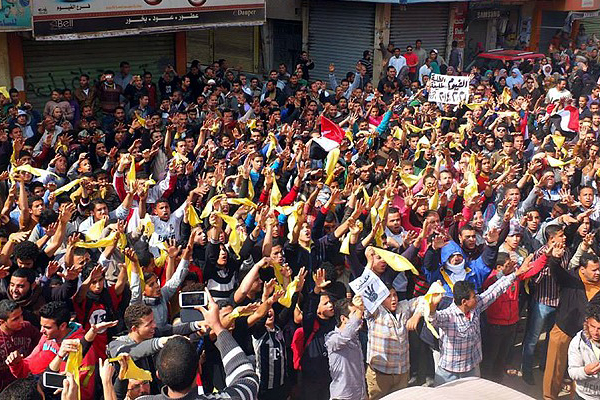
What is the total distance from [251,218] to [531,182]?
3.47m

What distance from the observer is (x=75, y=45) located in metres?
15.9

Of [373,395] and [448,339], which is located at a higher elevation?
[448,339]

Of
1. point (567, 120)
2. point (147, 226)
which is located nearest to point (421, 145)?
point (567, 120)

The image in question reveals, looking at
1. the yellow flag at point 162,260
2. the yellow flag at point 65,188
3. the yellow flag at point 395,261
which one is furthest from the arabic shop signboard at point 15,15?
the yellow flag at point 395,261

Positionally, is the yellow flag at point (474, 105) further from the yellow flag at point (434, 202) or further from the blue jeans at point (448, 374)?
the blue jeans at point (448, 374)

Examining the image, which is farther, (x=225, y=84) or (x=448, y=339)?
(x=225, y=84)

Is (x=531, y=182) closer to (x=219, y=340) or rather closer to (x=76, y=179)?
(x=76, y=179)

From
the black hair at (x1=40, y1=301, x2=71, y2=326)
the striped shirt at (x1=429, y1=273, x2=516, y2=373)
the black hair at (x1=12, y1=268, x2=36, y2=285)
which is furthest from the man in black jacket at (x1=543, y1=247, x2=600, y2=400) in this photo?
the black hair at (x1=12, y1=268, x2=36, y2=285)

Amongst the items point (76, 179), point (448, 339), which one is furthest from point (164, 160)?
point (448, 339)

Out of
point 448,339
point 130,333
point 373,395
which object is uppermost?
point 130,333

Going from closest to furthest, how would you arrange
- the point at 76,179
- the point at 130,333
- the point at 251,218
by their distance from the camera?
the point at 130,333, the point at 251,218, the point at 76,179

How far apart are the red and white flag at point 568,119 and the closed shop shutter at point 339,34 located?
25.8 ft

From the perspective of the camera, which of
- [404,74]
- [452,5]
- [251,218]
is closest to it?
[251,218]

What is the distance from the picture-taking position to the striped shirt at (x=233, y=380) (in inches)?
154
